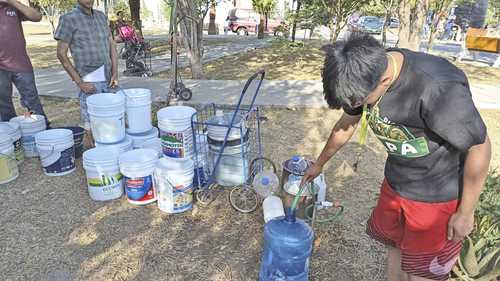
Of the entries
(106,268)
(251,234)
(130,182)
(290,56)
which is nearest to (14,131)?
(130,182)

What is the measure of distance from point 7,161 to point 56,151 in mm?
529

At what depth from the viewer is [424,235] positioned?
1.79 metres

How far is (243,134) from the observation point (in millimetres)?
3445

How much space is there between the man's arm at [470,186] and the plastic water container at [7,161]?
13.8 ft

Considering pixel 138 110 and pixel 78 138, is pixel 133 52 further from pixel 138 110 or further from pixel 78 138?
pixel 138 110

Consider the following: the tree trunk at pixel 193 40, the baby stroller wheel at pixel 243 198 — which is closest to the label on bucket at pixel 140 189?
the baby stroller wheel at pixel 243 198

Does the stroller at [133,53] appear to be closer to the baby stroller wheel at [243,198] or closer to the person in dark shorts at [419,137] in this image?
the baby stroller wheel at [243,198]

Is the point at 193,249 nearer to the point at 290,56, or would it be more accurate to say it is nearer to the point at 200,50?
the point at 200,50

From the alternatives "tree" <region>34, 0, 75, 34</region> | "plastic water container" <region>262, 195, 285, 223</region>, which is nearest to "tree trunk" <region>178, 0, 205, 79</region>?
"plastic water container" <region>262, 195, 285, 223</region>

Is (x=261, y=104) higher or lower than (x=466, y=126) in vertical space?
lower

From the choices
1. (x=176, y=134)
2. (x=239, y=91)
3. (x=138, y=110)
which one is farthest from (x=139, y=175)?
(x=239, y=91)

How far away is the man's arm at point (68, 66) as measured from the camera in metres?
3.98

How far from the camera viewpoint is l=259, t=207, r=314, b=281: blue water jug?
224 cm

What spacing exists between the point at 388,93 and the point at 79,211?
315 cm
